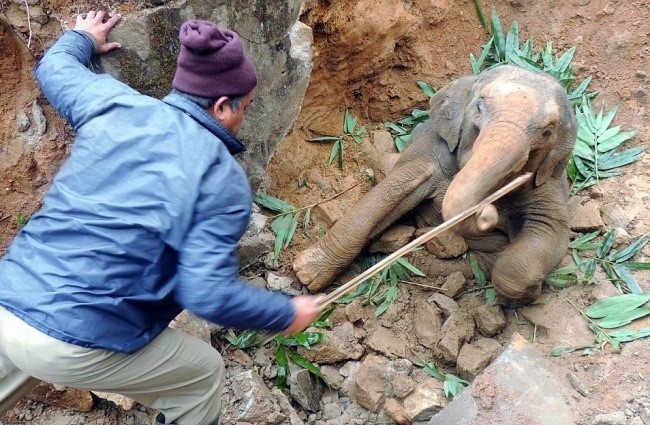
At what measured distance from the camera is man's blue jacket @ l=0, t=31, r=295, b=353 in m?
2.41

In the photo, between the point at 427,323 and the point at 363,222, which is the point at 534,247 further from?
the point at 363,222

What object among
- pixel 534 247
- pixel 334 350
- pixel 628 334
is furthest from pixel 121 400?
pixel 628 334

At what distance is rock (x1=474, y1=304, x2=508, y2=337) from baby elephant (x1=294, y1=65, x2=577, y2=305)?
11cm

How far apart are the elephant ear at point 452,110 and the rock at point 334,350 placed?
1.36 m

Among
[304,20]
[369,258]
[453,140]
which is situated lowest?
[369,258]

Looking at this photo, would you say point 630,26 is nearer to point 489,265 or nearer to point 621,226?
point 621,226

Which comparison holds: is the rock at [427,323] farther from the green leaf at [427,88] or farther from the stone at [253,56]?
the green leaf at [427,88]

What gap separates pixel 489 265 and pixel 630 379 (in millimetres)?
1325

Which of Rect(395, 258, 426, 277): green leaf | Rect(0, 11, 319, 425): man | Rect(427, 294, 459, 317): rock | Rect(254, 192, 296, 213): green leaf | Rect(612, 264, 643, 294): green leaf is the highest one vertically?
Rect(0, 11, 319, 425): man

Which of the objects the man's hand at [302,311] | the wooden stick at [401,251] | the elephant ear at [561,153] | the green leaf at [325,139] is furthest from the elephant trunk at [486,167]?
the green leaf at [325,139]

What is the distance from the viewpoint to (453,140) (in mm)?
4488

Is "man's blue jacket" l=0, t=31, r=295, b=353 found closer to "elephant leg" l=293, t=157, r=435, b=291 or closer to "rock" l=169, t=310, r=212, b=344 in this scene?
"rock" l=169, t=310, r=212, b=344

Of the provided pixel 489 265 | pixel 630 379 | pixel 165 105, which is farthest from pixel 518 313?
pixel 165 105

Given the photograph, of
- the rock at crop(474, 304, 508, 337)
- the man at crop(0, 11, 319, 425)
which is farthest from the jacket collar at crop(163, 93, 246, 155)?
the rock at crop(474, 304, 508, 337)
